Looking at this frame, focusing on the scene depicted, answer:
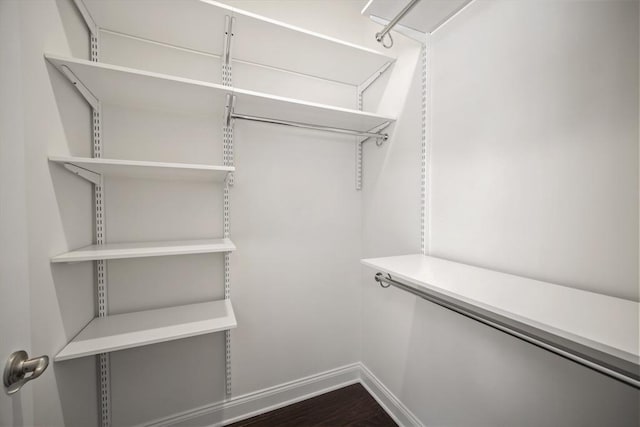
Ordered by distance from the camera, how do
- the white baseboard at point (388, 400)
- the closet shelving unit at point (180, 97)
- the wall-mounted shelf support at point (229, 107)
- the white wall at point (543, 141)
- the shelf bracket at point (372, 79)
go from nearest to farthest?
the white wall at point (543, 141) < the closet shelving unit at point (180, 97) < the wall-mounted shelf support at point (229, 107) < the white baseboard at point (388, 400) < the shelf bracket at point (372, 79)

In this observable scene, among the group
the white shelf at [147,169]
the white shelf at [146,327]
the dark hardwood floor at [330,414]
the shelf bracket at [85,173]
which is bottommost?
the dark hardwood floor at [330,414]

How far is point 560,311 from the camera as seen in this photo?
645 millimetres

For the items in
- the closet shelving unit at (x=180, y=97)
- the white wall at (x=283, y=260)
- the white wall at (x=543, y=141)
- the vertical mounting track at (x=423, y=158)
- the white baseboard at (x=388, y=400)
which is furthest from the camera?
the white baseboard at (x=388, y=400)

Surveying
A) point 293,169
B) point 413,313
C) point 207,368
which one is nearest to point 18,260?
point 207,368

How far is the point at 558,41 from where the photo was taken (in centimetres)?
84

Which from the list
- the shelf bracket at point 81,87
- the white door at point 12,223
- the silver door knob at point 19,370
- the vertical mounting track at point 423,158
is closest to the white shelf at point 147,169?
the white door at point 12,223

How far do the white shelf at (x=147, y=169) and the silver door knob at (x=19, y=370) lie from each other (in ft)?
2.14

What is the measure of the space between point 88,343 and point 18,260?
1.84 feet

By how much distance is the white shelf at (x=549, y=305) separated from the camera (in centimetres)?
52

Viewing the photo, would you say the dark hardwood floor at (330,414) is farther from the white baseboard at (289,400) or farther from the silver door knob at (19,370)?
the silver door knob at (19,370)

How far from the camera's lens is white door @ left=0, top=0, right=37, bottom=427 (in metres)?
0.65

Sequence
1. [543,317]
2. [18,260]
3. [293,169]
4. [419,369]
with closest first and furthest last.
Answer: [543,317] < [18,260] < [419,369] < [293,169]

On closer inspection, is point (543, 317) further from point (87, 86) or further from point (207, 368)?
point (87, 86)

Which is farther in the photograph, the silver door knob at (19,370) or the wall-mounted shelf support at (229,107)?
the wall-mounted shelf support at (229,107)
